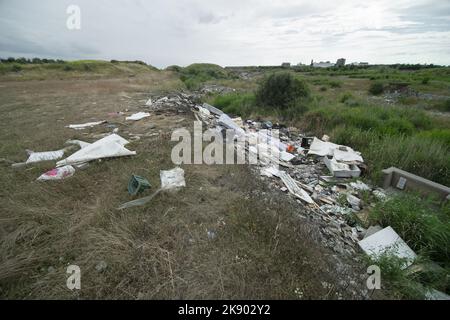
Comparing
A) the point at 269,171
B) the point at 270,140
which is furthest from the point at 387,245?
the point at 270,140

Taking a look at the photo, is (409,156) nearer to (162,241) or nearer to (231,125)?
(231,125)

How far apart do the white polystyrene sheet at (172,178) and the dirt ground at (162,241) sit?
0.11 metres

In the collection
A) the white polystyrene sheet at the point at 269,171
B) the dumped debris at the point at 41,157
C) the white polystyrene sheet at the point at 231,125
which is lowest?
the white polystyrene sheet at the point at 269,171

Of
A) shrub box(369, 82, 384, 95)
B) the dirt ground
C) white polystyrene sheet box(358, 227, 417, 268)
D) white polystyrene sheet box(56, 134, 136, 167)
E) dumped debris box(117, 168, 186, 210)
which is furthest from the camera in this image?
shrub box(369, 82, 384, 95)

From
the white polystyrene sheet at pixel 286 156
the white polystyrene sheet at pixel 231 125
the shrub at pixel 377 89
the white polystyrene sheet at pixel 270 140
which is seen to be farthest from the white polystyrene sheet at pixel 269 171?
the shrub at pixel 377 89

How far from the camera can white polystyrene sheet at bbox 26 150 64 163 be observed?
3.68 m

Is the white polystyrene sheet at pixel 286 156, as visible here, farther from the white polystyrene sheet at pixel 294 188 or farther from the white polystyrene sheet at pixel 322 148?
the white polystyrene sheet at pixel 294 188

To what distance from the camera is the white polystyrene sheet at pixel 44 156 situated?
12.1ft

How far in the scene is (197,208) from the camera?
8.39 feet

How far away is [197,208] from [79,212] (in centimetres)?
144

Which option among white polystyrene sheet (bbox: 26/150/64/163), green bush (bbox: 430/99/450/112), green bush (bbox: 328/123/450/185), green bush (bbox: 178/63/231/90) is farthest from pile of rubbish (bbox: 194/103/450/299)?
green bush (bbox: 178/63/231/90)

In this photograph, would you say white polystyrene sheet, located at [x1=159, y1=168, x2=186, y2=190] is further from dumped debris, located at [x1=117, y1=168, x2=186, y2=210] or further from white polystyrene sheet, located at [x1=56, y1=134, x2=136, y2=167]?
white polystyrene sheet, located at [x1=56, y1=134, x2=136, y2=167]

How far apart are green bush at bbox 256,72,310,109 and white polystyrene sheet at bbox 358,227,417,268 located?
6.12 m
